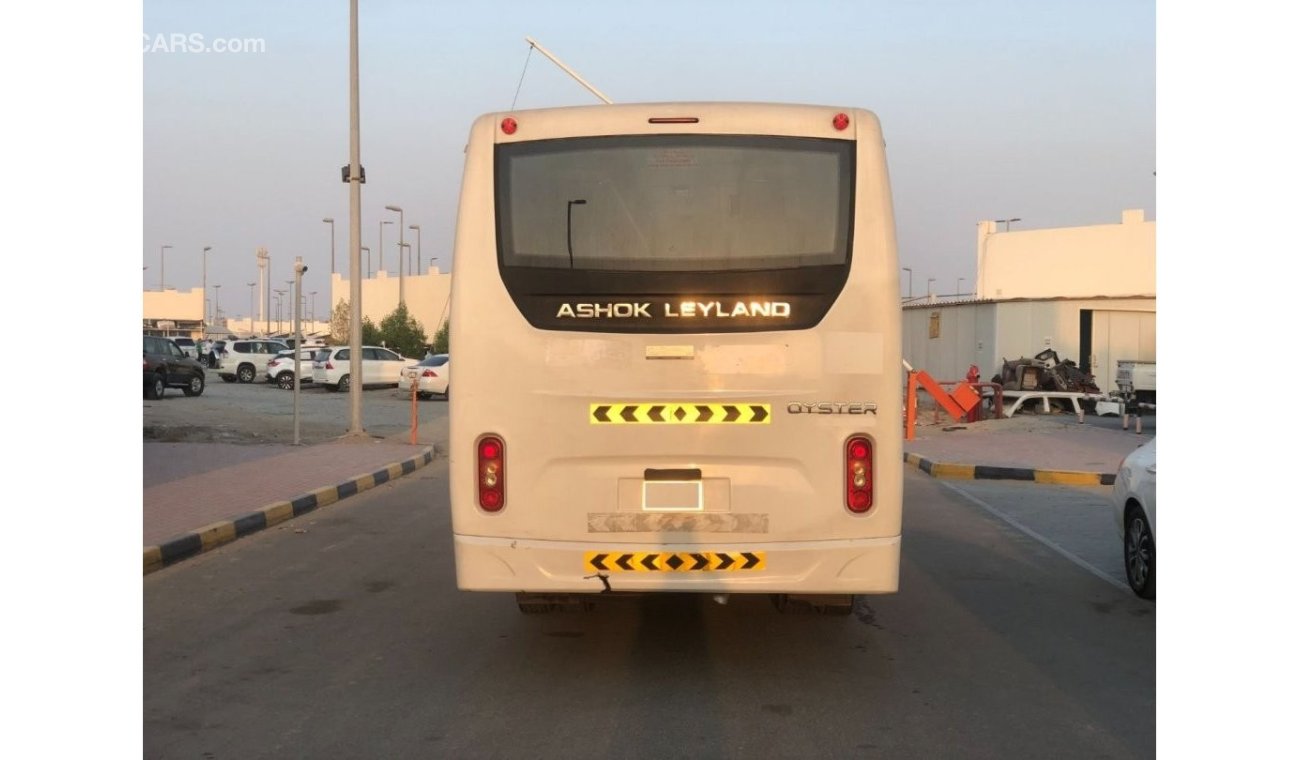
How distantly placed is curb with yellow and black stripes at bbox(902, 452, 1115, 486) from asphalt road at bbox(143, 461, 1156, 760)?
22.1 feet

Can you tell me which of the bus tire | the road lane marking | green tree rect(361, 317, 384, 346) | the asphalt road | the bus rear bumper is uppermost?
green tree rect(361, 317, 384, 346)

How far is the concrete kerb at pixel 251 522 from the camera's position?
9.80 m

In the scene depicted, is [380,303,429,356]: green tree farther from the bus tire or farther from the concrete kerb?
the bus tire

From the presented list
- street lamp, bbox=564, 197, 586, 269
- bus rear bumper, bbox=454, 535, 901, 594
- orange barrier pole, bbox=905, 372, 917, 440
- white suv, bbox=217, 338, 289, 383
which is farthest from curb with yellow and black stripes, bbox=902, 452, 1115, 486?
white suv, bbox=217, 338, 289, 383

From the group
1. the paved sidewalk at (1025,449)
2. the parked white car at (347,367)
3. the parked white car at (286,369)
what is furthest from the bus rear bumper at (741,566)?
the parked white car at (286,369)

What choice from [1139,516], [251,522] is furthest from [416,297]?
[1139,516]

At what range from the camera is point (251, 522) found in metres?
11.6

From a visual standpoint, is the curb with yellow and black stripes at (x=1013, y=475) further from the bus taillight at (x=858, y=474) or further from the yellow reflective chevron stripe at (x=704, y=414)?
the yellow reflective chevron stripe at (x=704, y=414)

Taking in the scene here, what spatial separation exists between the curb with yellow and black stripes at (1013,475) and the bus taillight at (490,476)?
1228 cm

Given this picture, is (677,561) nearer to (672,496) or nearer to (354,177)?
(672,496)

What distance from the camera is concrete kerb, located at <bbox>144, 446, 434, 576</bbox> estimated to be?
9803 mm

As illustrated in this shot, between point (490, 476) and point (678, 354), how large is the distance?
112cm

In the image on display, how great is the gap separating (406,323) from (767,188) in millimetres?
57589

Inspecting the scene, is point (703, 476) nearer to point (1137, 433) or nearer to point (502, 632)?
point (502, 632)
